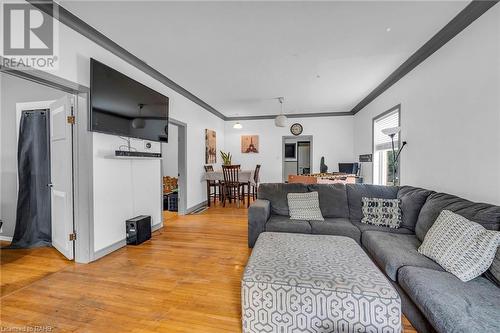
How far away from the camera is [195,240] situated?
3.29 meters

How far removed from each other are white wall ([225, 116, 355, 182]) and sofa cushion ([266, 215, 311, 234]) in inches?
169

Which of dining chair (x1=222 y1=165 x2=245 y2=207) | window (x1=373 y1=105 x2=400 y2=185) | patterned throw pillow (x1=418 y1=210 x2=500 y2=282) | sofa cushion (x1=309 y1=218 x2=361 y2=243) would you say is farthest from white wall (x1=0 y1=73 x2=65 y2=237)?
window (x1=373 y1=105 x2=400 y2=185)

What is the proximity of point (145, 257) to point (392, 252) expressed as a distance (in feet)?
8.62

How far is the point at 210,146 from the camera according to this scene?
612cm

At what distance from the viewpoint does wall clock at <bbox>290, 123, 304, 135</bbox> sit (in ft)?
23.0

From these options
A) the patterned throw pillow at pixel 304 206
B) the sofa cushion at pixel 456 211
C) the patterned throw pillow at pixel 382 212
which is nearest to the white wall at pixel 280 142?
the patterned throw pillow at pixel 304 206

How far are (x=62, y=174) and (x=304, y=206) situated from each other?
302cm

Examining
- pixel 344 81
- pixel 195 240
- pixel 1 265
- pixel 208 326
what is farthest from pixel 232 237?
pixel 344 81

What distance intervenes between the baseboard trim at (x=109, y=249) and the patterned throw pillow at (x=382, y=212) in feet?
10.4

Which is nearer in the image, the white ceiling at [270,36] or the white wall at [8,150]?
the white ceiling at [270,36]

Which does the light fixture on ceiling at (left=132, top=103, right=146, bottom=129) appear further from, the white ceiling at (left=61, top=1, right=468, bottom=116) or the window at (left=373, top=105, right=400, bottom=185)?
the window at (left=373, top=105, right=400, bottom=185)

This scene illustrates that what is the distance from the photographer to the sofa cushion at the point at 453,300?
43.1 inches

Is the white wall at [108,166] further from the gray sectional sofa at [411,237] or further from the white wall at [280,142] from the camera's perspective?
the white wall at [280,142]

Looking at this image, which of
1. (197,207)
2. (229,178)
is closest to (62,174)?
(197,207)
